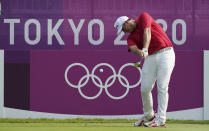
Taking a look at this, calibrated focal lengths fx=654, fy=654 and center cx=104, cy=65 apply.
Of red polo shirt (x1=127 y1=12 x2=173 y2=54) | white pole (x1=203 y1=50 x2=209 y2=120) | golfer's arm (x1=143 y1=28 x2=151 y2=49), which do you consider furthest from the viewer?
white pole (x1=203 y1=50 x2=209 y2=120)

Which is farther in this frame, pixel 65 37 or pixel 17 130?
pixel 65 37

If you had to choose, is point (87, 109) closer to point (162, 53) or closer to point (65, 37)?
point (65, 37)

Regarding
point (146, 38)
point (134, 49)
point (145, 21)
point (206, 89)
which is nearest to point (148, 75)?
point (134, 49)

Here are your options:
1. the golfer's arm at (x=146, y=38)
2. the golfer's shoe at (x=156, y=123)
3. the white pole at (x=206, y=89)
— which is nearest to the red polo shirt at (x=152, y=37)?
the golfer's arm at (x=146, y=38)

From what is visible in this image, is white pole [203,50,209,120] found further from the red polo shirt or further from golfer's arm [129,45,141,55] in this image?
golfer's arm [129,45,141,55]

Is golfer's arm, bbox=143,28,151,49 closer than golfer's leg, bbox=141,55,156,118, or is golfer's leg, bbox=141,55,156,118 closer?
golfer's arm, bbox=143,28,151,49

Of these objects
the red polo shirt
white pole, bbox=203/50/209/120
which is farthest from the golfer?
white pole, bbox=203/50/209/120

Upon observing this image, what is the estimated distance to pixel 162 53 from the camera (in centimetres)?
689

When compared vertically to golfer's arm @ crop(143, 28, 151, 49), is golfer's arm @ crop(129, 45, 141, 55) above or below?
below

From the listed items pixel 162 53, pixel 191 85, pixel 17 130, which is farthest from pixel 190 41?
pixel 17 130

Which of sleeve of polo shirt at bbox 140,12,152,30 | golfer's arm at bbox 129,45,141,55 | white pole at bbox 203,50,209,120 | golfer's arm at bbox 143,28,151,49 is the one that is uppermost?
sleeve of polo shirt at bbox 140,12,152,30

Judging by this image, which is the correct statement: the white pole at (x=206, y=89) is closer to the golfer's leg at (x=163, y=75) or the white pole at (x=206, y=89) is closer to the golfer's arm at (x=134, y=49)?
the golfer's leg at (x=163, y=75)

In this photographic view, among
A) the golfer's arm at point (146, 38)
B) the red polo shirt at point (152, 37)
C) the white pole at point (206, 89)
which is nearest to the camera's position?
the golfer's arm at point (146, 38)

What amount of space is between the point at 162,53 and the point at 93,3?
2.22 m
